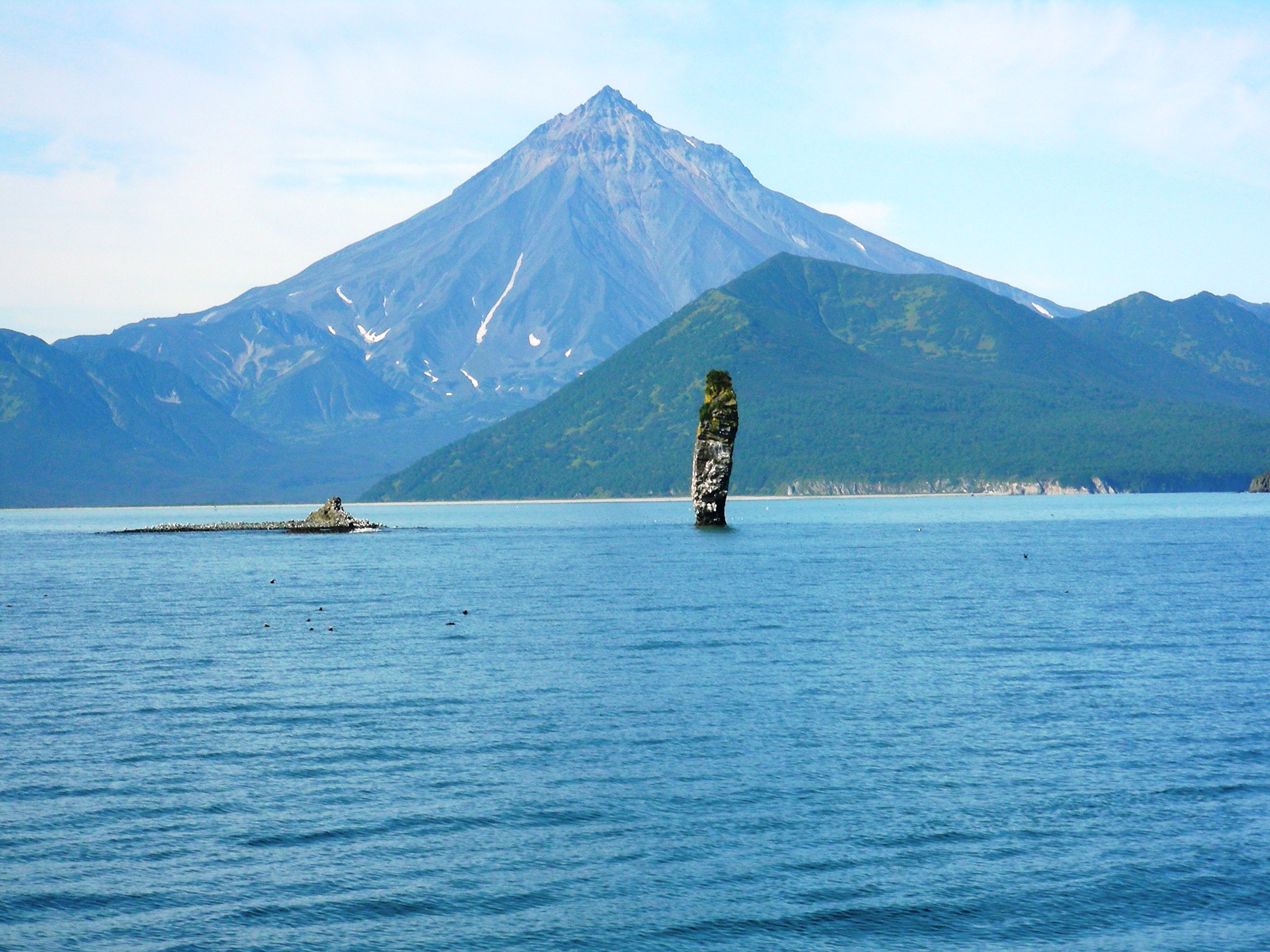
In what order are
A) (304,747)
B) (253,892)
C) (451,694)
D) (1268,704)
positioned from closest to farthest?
(253,892) < (304,747) < (1268,704) < (451,694)

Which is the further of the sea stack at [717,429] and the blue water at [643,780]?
the sea stack at [717,429]

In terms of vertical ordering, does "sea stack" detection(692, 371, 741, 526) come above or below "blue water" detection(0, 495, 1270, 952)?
above

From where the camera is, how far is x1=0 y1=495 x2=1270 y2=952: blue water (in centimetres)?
2553

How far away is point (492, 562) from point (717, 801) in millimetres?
101104

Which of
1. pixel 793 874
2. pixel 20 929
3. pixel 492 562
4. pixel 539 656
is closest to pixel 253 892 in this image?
pixel 20 929

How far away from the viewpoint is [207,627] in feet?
245

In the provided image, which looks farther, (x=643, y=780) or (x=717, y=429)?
(x=717, y=429)

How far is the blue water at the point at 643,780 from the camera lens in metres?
25.5

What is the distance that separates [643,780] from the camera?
35.7 meters

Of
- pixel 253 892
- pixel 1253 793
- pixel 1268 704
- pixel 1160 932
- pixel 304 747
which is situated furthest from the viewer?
pixel 1268 704

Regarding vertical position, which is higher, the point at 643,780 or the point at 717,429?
the point at 717,429

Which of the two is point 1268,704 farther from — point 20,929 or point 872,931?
point 20,929

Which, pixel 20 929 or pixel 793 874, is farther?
pixel 793 874

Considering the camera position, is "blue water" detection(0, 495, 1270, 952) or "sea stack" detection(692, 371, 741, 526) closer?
"blue water" detection(0, 495, 1270, 952)
